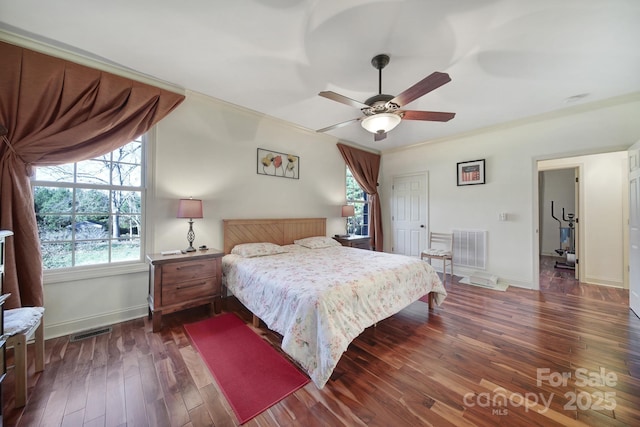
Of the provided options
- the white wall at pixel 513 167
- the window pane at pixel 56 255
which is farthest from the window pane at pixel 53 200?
the white wall at pixel 513 167

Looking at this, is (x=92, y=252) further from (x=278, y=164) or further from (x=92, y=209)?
(x=278, y=164)

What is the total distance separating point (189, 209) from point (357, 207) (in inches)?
141

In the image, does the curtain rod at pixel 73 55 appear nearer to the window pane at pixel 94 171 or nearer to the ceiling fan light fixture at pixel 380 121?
the window pane at pixel 94 171

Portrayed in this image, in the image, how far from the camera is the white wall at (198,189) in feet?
7.71

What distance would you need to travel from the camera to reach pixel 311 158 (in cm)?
428

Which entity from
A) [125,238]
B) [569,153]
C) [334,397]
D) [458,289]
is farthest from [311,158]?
[569,153]

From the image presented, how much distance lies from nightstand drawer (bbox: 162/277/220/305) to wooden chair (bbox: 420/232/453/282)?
3.47m

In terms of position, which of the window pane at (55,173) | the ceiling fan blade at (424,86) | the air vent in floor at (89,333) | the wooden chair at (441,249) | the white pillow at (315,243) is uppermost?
the ceiling fan blade at (424,86)

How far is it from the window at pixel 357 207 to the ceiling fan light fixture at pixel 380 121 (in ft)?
8.66

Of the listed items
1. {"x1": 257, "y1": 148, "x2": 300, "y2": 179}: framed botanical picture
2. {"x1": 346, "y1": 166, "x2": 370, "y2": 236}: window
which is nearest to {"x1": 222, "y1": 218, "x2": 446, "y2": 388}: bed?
{"x1": 257, "y1": 148, "x2": 300, "y2": 179}: framed botanical picture

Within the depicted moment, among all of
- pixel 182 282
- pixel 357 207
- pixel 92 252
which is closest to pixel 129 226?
pixel 92 252

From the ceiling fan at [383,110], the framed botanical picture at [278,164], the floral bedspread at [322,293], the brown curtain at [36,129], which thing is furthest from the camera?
the framed botanical picture at [278,164]

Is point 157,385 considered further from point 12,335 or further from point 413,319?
point 413,319

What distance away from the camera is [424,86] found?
5.81 ft
